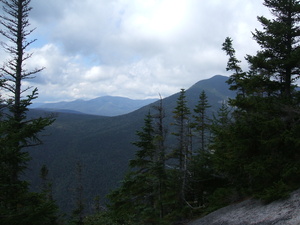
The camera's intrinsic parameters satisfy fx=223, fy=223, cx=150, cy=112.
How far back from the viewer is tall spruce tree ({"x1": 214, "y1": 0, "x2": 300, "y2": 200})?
29.9ft

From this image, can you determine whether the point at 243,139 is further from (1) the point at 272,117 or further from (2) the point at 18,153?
(2) the point at 18,153

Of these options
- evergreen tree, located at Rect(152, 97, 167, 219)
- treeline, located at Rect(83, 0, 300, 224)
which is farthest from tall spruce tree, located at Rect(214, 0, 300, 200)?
evergreen tree, located at Rect(152, 97, 167, 219)

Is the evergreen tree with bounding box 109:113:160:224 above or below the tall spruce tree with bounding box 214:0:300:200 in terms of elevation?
below

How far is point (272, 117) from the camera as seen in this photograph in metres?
9.95

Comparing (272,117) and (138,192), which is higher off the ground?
(272,117)

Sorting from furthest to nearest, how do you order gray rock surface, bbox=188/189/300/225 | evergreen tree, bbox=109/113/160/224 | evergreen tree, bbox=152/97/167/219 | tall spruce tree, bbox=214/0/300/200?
evergreen tree, bbox=109/113/160/224 → evergreen tree, bbox=152/97/167/219 → tall spruce tree, bbox=214/0/300/200 → gray rock surface, bbox=188/189/300/225

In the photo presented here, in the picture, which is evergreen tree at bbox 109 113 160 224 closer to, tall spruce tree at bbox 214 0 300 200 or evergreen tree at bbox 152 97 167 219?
evergreen tree at bbox 152 97 167 219

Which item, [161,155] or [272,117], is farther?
[161,155]

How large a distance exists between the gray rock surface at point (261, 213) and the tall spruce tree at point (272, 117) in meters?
0.44

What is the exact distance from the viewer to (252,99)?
1078 cm

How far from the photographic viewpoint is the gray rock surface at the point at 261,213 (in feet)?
23.8

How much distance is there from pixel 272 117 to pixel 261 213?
410 cm

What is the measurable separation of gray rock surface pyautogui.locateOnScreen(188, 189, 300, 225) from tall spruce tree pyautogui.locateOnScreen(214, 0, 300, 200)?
44 centimetres

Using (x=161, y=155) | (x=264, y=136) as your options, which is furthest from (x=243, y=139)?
(x=161, y=155)
